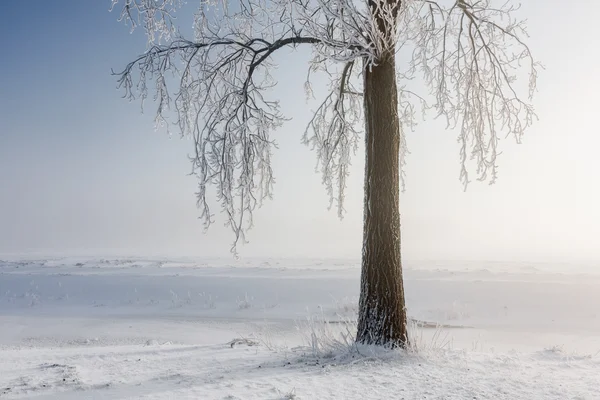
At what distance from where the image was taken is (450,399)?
14.0ft

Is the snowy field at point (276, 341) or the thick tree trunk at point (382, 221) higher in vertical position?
the thick tree trunk at point (382, 221)

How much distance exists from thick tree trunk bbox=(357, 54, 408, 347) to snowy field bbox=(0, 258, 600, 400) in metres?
0.34

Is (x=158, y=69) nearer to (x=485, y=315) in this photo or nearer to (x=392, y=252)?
(x=392, y=252)

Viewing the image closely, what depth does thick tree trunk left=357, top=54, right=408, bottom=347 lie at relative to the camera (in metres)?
6.13

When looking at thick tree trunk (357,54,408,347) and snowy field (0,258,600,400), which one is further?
thick tree trunk (357,54,408,347)

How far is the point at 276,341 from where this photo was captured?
32.8 ft

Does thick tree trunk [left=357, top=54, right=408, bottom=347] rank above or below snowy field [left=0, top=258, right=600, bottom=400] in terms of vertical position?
above

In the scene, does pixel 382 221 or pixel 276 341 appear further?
pixel 276 341

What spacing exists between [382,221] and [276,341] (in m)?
4.82

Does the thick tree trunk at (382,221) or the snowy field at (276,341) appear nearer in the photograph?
the snowy field at (276,341)

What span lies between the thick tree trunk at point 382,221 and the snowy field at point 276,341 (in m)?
0.34

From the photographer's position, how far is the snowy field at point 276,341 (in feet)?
15.1

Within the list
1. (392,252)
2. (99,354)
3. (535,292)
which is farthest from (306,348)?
(535,292)

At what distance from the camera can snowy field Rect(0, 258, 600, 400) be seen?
4617 millimetres
